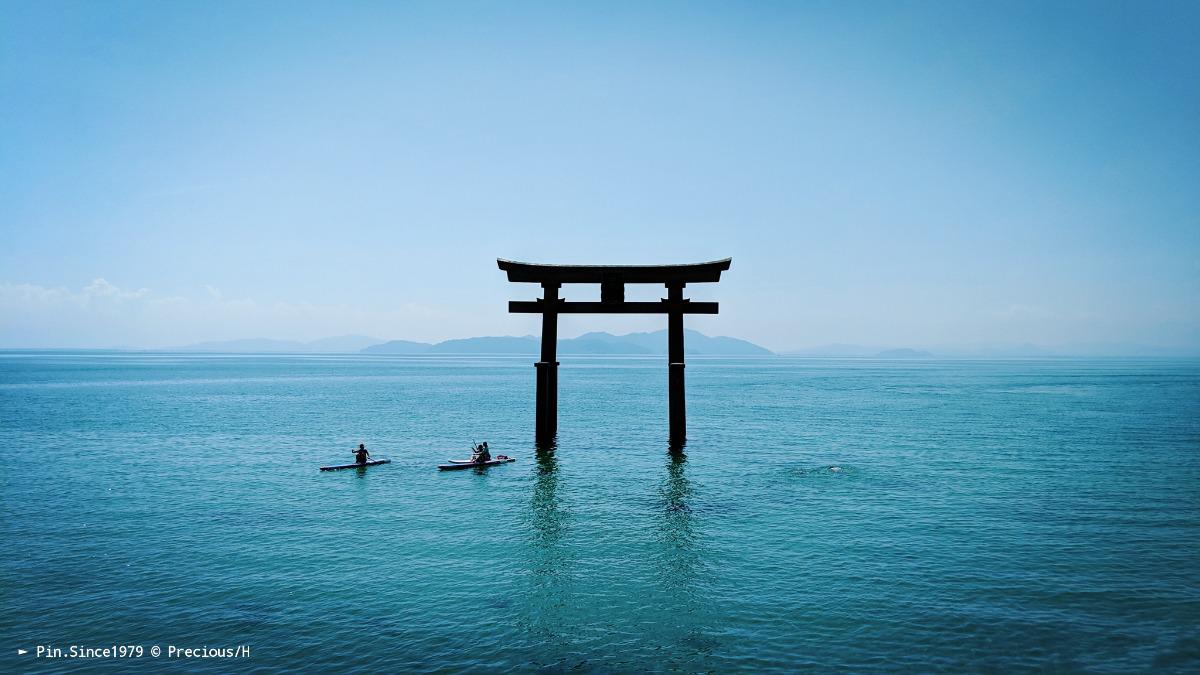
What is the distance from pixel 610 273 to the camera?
25156 millimetres

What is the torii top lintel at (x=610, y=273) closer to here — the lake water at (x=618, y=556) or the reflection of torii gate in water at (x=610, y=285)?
the reflection of torii gate in water at (x=610, y=285)

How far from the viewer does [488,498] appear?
69.3 feet

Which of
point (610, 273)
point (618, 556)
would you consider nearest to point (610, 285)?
point (610, 273)

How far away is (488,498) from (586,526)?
467 cm

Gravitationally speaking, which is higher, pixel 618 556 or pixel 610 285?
pixel 610 285

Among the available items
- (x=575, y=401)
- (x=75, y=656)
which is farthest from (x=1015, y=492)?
(x=575, y=401)

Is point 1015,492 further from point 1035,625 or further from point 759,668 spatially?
point 759,668

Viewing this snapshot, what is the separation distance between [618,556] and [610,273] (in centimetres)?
1263

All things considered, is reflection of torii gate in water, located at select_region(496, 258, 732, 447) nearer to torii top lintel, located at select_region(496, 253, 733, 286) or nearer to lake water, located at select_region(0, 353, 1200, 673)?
torii top lintel, located at select_region(496, 253, 733, 286)

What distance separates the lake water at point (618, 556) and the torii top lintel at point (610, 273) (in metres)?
7.63

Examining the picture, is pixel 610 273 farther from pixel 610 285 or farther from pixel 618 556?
pixel 618 556

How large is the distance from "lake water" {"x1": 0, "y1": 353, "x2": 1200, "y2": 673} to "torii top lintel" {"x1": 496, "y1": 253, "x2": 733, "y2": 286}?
763cm

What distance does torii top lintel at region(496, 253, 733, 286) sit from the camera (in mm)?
24906

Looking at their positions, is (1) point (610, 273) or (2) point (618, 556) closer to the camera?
(2) point (618, 556)
